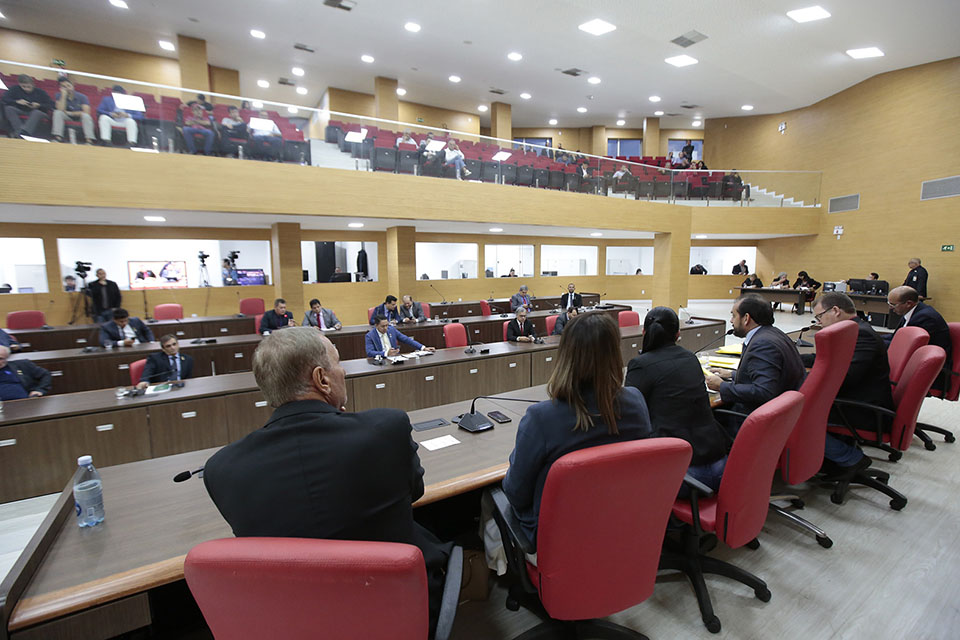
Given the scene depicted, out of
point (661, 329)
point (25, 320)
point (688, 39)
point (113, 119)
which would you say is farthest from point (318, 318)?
point (688, 39)

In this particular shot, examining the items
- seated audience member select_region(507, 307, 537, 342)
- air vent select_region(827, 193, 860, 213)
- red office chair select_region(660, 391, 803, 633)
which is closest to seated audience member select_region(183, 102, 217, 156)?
seated audience member select_region(507, 307, 537, 342)

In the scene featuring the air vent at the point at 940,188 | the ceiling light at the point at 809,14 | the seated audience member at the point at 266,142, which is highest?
the ceiling light at the point at 809,14

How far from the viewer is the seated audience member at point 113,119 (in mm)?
5977

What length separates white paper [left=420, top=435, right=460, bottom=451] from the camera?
7.04ft

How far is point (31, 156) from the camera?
559 centimetres

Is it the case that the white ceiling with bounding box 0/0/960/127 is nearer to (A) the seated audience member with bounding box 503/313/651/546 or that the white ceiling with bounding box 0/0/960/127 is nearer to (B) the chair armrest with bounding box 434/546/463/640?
(A) the seated audience member with bounding box 503/313/651/546

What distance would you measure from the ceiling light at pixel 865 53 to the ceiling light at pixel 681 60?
347 cm

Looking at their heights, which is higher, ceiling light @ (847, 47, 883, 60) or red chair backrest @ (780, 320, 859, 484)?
ceiling light @ (847, 47, 883, 60)

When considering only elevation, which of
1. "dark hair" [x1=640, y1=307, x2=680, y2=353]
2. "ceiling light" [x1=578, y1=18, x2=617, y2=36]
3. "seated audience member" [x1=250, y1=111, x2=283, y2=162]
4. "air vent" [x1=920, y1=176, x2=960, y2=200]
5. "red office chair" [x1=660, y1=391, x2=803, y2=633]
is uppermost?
"ceiling light" [x1=578, y1=18, x2=617, y2=36]

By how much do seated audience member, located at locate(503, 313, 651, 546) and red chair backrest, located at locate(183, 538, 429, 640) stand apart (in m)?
0.66

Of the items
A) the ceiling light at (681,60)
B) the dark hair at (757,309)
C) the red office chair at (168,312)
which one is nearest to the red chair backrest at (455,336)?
the dark hair at (757,309)

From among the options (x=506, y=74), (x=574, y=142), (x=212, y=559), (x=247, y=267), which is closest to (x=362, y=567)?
(x=212, y=559)

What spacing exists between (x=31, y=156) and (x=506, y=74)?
442 inches

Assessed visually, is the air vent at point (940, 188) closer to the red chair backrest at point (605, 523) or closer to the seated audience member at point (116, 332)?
the red chair backrest at point (605, 523)
